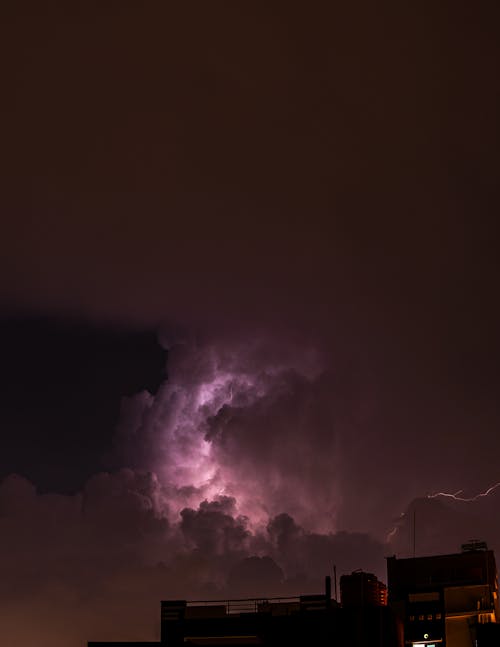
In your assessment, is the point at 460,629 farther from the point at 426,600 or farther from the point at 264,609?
the point at 264,609

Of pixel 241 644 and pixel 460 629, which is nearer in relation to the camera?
pixel 241 644

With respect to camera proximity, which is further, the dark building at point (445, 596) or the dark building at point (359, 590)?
the dark building at point (445, 596)

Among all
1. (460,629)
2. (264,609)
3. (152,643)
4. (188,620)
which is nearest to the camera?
(152,643)

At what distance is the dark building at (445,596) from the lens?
79625 mm

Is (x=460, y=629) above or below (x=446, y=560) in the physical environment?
below

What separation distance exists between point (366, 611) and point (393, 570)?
80.2 ft

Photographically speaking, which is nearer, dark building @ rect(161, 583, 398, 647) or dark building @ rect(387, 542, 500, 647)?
dark building @ rect(161, 583, 398, 647)

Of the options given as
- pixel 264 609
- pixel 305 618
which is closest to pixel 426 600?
pixel 264 609

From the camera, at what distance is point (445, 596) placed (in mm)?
83312

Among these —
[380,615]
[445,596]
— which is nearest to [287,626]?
[380,615]

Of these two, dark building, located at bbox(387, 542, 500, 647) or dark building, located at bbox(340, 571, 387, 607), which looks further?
dark building, located at bbox(387, 542, 500, 647)

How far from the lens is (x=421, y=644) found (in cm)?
7850

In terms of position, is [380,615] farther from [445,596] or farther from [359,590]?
[445,596]

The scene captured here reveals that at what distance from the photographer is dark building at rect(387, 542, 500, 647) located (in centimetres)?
7962
